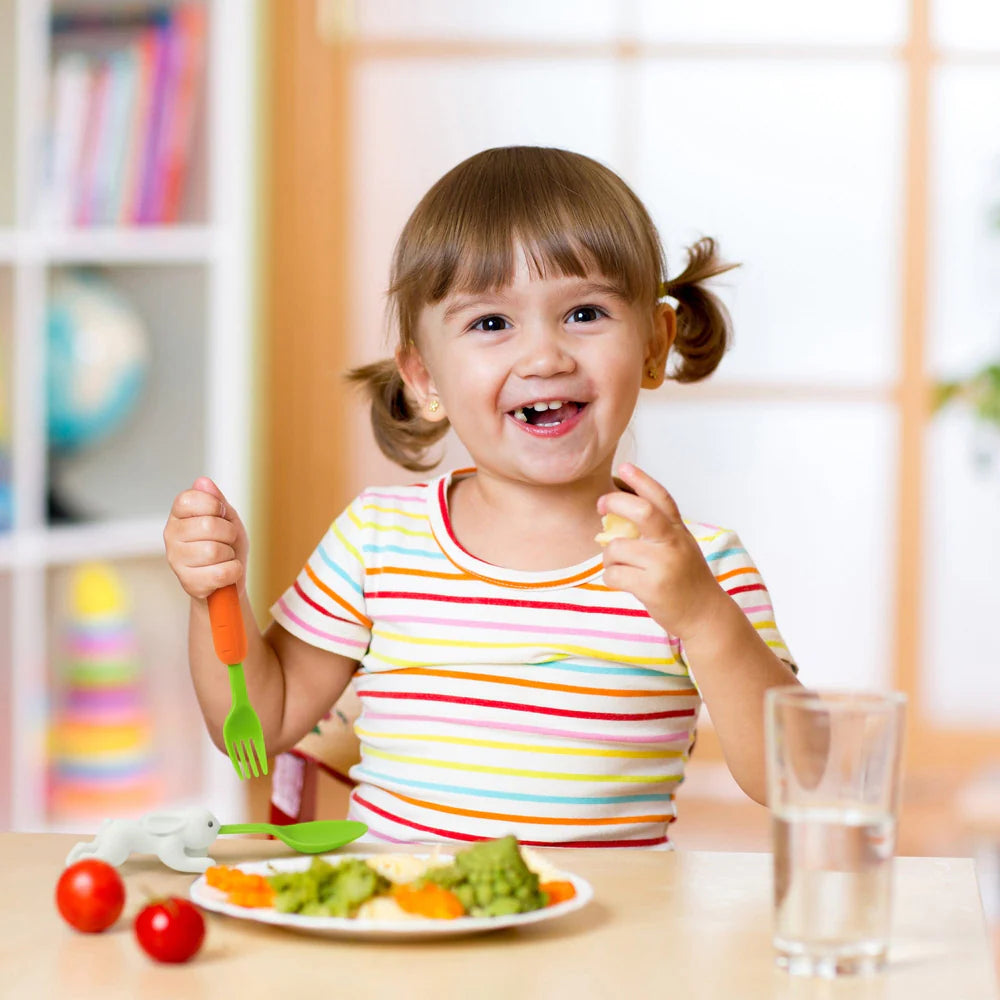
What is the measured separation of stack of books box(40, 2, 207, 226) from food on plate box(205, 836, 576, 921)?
217 cm

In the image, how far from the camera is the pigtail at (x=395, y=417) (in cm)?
137

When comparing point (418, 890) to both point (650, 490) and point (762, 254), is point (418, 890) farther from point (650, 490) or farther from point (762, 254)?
point (762, 254)

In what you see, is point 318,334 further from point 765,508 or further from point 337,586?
point 337,586

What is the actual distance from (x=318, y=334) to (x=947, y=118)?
1428mm

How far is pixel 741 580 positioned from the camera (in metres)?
1.14

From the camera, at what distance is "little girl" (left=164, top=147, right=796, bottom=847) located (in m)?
1.14

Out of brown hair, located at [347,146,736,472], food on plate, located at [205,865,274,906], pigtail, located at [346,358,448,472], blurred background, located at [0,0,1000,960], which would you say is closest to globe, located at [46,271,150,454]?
blurred background, located at [0,0,1000,960]

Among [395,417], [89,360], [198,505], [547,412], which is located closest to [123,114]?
[89,360]

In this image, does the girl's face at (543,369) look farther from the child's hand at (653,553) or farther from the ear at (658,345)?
the child's hand at (653,553)

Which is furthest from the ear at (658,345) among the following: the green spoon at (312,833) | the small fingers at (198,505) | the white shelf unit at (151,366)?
the white shelf unit at (151,366)

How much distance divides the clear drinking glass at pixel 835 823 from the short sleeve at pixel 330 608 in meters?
0.58

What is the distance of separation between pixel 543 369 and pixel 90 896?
54cm

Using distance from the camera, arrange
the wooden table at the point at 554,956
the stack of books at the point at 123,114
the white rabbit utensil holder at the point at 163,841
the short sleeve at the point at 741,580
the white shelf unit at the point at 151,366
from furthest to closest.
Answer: the stack of books at the point at 123,114 → the white shelf unit at the point at 151,366 → the short sleeve at the point at 741,580 → the white rabbit utensil holder at the point at 163,841 → the wooden table at the point at 554,956

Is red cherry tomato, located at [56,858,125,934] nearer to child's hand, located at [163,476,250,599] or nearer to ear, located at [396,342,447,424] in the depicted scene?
child's hand, located at [163,476,250,599]
